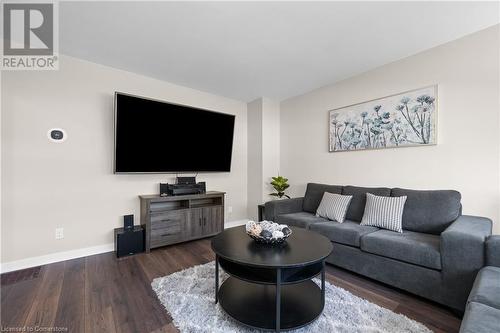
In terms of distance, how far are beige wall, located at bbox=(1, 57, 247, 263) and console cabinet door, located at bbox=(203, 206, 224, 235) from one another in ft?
2.88

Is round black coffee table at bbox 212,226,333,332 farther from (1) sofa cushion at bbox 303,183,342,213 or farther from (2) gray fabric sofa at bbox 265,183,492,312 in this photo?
(1) sofa cushion at bbox 303,183,342,213

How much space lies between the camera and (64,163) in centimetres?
256

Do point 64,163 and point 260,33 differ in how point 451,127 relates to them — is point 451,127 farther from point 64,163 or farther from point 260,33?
point 64,163

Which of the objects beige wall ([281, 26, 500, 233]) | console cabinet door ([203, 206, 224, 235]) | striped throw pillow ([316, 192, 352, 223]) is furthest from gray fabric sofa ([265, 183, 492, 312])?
console cabinet door ([203, 206, 224, 235])

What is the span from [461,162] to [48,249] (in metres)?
4.57

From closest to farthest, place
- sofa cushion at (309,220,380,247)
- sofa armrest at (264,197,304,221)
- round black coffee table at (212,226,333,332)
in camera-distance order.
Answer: round black coffee table at (212,226,333,332) < sofa cushion at (309,220,380,247) < sofa armrest at (264,197,304,221)

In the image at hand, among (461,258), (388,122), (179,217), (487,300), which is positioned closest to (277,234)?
(487,300)

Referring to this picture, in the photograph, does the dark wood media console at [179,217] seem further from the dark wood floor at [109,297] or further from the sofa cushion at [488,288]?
the sofa cushion at [488,288]

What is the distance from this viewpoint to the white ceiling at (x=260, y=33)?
6.02 ft

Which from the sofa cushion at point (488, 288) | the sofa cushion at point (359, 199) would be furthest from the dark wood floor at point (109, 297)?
the sofa cushion at point (359, 199)

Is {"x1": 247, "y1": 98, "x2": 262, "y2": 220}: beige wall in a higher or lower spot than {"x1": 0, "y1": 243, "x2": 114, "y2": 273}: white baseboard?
higher

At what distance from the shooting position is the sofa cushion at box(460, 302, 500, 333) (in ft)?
2.91

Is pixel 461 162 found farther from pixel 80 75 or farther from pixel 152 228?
pixel 80 75

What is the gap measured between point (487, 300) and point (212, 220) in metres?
2.91
